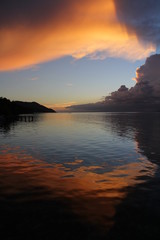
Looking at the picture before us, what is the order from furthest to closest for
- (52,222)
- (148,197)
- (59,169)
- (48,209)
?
(59,169) → (148,197) → (48,209) → (52,222)

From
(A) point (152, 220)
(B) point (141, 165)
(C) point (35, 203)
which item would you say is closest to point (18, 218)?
(C) point (35, 203)

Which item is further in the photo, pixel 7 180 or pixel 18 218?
pixel 7 180

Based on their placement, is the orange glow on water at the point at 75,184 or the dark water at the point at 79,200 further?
the orange glow on water at the point at 75,184

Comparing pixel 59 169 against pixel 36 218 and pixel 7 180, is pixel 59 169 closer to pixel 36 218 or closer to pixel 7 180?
pixel 7 180

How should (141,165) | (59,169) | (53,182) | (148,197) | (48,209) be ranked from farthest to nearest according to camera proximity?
1. (141,165)
2. (59,169)
3. (53,182)
4. (148,197)
5. (48,209)

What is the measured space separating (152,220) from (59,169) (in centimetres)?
949

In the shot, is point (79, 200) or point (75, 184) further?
point (75, 184)

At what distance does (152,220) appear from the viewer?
28.9 ft

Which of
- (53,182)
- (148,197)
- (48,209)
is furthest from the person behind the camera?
(53,182)

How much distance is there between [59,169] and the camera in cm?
1672

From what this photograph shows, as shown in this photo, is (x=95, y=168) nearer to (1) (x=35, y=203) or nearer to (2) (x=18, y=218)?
(1) (x=35, y=203)

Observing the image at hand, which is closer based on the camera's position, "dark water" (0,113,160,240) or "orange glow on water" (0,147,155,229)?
"dark water" (0,113,160,240)

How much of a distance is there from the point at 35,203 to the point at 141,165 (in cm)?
1147

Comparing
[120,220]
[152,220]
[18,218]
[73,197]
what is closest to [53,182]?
[73,197]
